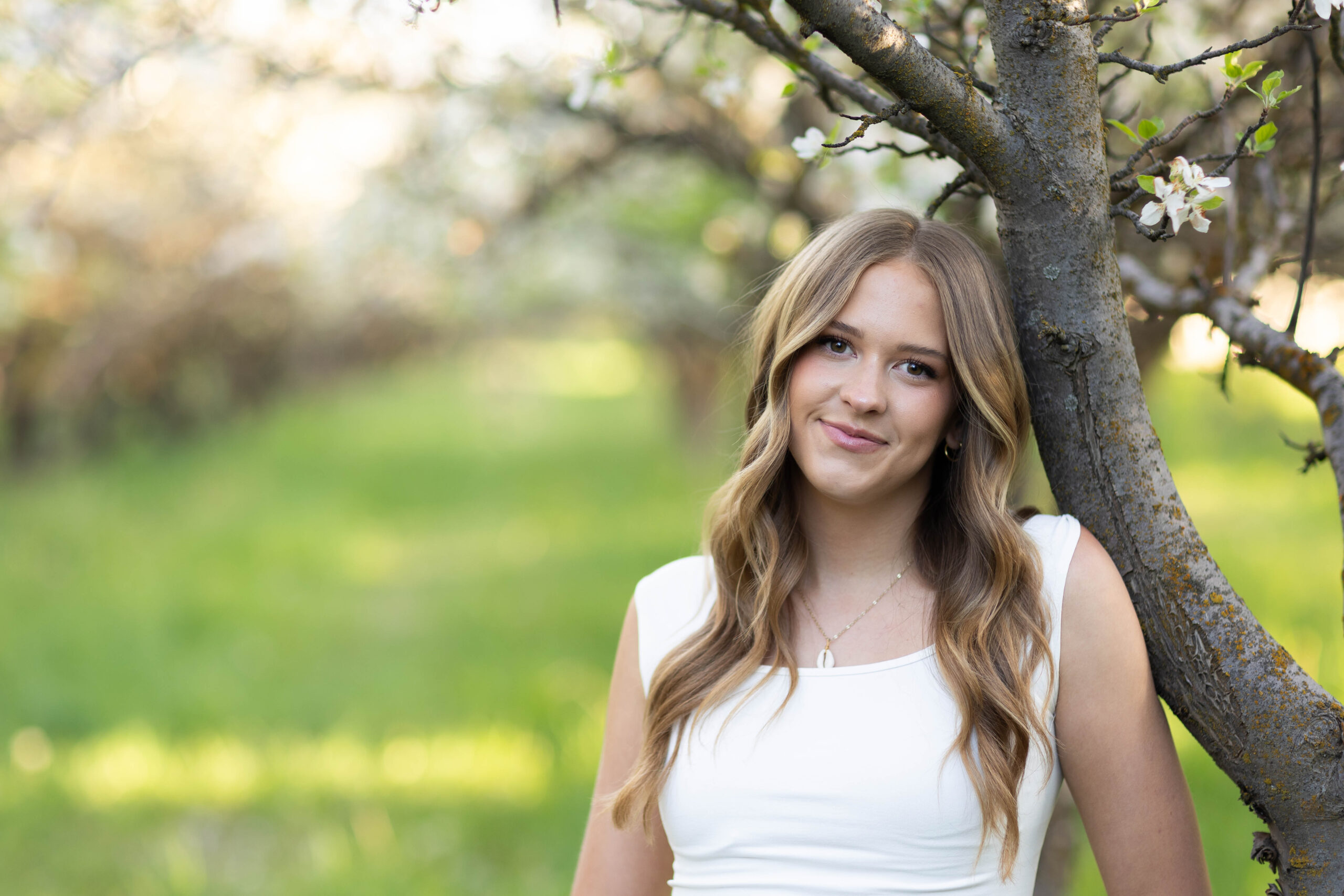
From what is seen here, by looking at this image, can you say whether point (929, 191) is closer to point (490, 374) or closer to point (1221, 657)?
point (1221, 657)

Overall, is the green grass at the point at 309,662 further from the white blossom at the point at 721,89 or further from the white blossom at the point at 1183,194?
the white blossom at the point at 1183,194

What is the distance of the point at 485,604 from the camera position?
27.4 ft

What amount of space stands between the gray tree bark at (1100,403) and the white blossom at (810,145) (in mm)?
320

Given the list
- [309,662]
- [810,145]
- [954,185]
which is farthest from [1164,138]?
[309,662]

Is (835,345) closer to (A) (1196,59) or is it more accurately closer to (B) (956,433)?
(B) (956,433)

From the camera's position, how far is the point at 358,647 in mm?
7414

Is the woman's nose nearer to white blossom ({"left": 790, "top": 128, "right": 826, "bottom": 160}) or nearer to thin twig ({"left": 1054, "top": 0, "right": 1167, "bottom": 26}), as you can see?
white blossom ({"left": 790, "top": 128, "right": 826, "bottom": 160})

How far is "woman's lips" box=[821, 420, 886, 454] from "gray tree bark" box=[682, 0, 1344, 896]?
27 centimetres

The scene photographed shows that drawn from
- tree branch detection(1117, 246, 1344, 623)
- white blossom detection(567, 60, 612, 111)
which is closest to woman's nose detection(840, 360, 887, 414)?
tree branch detection(1117, 246, 1344, 623)

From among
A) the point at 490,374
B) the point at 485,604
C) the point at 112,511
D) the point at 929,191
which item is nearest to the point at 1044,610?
the point at 929,191

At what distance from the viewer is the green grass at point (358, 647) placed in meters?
4.52

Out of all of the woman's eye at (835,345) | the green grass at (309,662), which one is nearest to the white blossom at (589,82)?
the woman's eye at (835,345)

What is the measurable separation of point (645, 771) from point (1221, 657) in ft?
2.89

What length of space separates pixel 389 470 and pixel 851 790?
46.0 ft
